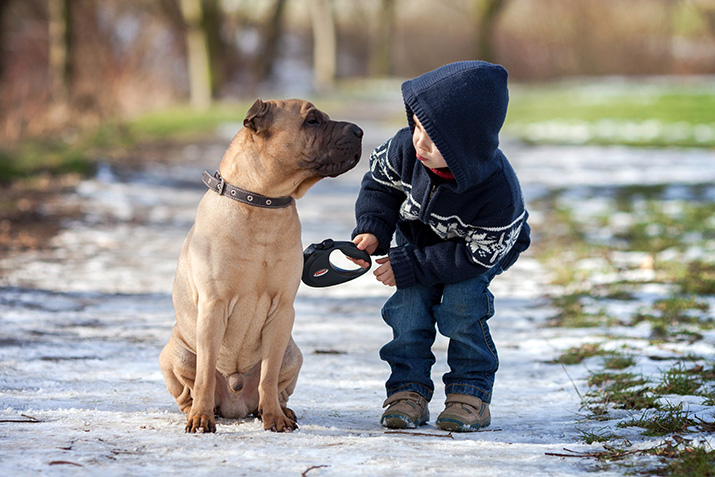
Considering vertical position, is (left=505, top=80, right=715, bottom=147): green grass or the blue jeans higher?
(left=505, top=80, right=715, bottom=147): green grass

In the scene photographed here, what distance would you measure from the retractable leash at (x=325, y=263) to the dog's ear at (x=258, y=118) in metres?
0.58

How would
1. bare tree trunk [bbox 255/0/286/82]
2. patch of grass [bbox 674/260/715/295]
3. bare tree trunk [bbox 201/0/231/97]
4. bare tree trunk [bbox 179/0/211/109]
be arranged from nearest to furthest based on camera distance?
1. patch of grass [bbox 674/260/715/295]
2. bare tree trunk [bbox 179/0/211/109]
3. bare tree trunk [bbox 201/0/231/97]
4. bare tree trunk [bbox 255/0/286/82]

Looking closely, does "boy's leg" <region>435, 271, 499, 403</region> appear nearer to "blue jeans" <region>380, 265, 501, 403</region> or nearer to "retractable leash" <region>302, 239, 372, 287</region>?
"blue jeans" <region>380, 265, 501, 403</region>

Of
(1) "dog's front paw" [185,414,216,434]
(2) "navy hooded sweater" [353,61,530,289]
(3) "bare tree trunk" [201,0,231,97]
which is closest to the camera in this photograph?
(1) "dog's front paw" [185,414,216,434]

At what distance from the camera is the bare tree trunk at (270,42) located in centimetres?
3027

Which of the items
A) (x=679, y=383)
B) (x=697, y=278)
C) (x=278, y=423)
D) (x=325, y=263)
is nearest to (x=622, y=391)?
(x=679, y=383)

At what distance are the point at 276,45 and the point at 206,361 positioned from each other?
29.9 meters

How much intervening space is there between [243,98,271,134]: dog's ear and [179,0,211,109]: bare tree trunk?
61.2 feet

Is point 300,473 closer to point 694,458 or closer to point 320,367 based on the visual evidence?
point 694,458

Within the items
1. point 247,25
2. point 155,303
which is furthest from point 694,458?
point 247,25

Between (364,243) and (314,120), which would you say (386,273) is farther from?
(314,120)

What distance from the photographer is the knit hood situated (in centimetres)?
345

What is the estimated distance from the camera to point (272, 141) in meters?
3.48

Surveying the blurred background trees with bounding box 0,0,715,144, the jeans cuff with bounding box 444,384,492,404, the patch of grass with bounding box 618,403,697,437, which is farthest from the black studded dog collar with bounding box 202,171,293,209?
the blurred background trees with bounding box 0,0,715,144
